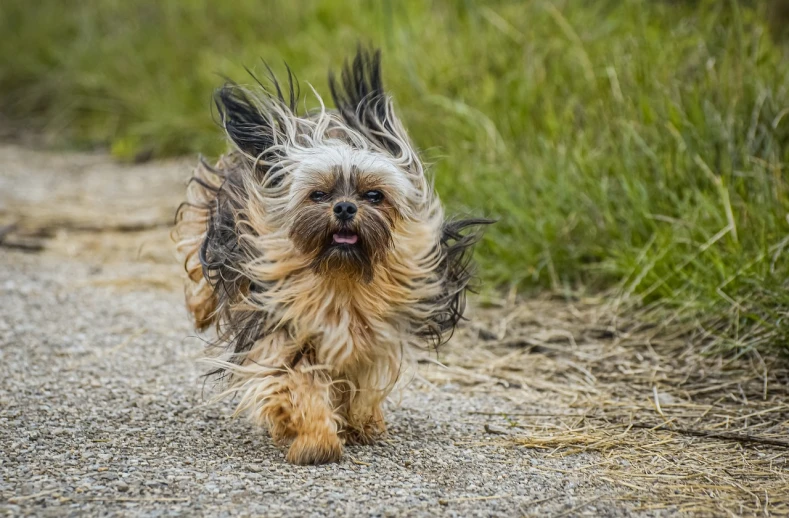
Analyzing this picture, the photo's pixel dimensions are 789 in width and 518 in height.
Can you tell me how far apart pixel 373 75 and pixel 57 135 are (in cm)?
875

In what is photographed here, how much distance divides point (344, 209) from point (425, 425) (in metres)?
1.07

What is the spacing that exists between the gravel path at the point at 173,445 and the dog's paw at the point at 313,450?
2.1 inches

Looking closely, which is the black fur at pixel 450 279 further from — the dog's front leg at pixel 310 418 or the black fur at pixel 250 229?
the dog's front leg at pixel 310 418

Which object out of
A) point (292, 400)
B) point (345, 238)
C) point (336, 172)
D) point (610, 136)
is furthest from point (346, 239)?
point (610, 136)

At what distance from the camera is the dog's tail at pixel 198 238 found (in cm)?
419

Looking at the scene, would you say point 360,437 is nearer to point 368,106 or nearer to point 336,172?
point 336,172

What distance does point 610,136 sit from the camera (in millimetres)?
5949

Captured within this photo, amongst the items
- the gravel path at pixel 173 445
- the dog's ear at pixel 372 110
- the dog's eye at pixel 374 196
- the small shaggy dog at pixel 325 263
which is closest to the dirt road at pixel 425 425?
the gravel path at pixel 173 445

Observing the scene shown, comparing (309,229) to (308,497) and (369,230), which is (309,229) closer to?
(369,230)

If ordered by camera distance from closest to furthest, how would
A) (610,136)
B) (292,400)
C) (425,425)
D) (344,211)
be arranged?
(344,211), (292,400), (425,425), (610,136)

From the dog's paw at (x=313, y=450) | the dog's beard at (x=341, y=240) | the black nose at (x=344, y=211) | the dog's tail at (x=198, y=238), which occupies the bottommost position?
the dog's paw at (x=313, y=450)

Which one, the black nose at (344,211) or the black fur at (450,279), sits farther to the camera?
the black fur at (450,279)

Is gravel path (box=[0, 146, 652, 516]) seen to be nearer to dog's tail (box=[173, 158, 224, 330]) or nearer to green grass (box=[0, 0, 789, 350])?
dog's tail (box=[173, 158, 224, 330])

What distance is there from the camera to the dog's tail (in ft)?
13.7
